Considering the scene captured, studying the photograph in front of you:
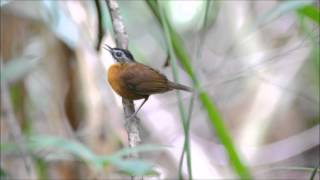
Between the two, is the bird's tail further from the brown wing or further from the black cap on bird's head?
the black cap on bird's head

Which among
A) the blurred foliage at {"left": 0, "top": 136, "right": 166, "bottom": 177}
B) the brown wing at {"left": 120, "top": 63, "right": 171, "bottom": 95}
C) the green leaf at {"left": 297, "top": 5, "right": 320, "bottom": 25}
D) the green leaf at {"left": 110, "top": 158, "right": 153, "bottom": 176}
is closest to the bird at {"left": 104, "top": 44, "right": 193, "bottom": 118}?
the brown wing at {"left": 120, "top": 63, "right": 171, "bottom": 95}

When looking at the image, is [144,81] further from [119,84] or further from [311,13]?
[311,13]

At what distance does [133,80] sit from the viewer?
84.6 inches

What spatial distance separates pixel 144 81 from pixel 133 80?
0.11ft

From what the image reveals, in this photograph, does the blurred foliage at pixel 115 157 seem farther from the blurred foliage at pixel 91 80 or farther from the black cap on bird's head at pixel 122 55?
the black cap on bird's head at pixel 122 55

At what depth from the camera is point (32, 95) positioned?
482 cm

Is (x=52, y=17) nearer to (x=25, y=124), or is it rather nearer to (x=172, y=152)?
(x=25, y=124)

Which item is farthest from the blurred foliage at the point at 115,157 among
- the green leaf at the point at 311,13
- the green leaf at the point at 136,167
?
the green leaf at the point at 311,13

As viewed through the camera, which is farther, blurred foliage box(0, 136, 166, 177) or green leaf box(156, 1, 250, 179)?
green leaf box(156, 1, 250, 179)

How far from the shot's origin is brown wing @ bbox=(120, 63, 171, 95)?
214 cm

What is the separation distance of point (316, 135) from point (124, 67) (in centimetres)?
268

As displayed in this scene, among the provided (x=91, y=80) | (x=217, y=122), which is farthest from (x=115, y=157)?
(x=91, y=80)

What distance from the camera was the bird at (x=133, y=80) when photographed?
2141mm

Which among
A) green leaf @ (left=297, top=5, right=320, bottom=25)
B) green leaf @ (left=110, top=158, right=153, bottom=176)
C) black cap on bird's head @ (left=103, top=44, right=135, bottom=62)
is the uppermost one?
green leaf @ (left=297, top=5, right=320, bottom=25)
